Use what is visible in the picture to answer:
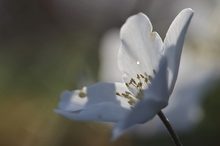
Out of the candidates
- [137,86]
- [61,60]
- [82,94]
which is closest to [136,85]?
[137,86]

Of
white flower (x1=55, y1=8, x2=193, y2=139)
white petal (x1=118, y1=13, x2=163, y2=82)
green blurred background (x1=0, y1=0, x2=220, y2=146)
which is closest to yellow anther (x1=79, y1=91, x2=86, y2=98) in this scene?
white flower (x1=55, y1=8, x2=193, y2=139)

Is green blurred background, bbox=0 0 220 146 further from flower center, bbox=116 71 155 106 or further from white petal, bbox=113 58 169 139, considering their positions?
white petal, bbox=113 58 169 139

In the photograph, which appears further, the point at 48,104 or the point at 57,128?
the point at 48,104

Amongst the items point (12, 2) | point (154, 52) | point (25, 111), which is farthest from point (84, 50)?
point (154, 52)

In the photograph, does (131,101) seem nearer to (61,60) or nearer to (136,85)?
(136,85)

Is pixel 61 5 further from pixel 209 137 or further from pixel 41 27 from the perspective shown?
pixel 209 137

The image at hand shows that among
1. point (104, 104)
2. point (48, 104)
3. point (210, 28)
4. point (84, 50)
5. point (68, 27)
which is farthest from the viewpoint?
point (68, 27)

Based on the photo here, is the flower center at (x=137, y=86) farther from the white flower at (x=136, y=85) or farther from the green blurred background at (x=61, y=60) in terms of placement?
the green blurred background at (x=61, y=60)

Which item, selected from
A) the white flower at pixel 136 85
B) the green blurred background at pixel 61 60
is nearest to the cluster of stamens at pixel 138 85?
the white flower at pixel 136 85
